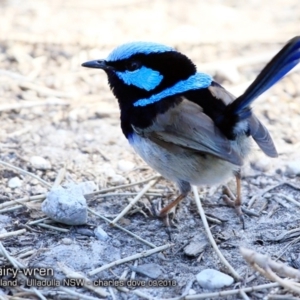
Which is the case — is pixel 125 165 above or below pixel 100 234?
above

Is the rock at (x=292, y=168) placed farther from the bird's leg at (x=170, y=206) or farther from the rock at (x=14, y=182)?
the rock at (x=14, y=182)

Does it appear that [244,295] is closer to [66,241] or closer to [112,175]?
[66,241]

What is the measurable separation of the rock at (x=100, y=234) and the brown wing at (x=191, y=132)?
59 centimetres

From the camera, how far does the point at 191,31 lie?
6484 mm

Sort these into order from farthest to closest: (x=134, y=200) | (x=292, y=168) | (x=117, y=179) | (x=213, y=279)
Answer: (x=292, y=168)
(x=117, y=179)
(x=134, y=200)
(x=213, y=279)

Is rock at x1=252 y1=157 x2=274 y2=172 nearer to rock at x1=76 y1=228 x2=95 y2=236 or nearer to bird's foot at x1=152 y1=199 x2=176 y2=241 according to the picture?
bird's foot at x1=152 y1=199 x2=176 y2=241

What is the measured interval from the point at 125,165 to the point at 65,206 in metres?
0.92

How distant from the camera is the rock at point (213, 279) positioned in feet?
10.2

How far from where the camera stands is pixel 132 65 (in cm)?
382

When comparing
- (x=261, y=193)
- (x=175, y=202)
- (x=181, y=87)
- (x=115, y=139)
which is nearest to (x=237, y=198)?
(x=261, y=193)

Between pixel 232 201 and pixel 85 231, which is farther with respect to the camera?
pixel 232 201

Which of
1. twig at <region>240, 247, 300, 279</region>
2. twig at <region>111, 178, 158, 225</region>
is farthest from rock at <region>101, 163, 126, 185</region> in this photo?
twig at <region>240, 247, 300, 279</region>

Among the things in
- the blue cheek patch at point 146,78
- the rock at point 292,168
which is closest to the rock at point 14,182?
the blue cheek patch at point 146,78

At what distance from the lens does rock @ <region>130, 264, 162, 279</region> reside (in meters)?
3.23
